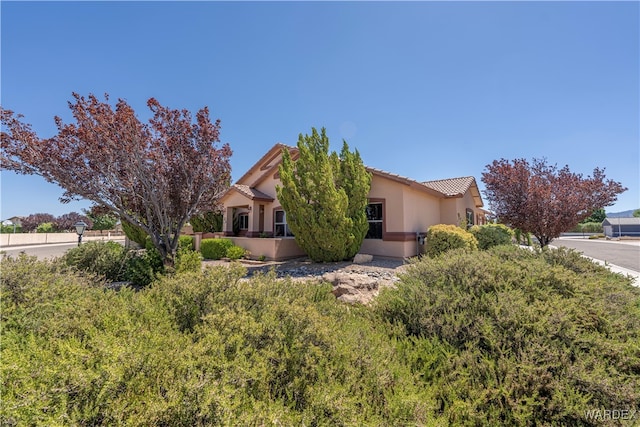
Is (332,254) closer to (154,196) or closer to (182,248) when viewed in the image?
(182,248)

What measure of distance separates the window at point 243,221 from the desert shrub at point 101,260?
9.90m

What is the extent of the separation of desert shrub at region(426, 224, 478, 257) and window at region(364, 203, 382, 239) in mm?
2695

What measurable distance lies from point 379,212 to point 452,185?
7493mm

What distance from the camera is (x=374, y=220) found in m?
14.8

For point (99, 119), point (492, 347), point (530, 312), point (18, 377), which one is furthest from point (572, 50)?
point (99, 119)

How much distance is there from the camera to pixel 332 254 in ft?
41.2

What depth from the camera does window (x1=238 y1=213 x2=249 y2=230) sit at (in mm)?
19516

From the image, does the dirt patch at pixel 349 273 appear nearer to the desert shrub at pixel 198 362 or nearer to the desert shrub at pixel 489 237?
the desert shrub at pixel 198 362

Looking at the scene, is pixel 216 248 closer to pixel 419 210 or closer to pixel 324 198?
pixel 324 198

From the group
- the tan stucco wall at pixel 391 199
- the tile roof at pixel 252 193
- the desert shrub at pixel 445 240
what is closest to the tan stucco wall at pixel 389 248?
the tan stucco wall at pixel 391 199

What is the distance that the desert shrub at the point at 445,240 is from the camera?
473 inches

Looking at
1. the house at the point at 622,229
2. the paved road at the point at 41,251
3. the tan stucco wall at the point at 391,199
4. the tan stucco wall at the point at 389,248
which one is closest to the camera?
the tan stucco wall at the point at 389,248

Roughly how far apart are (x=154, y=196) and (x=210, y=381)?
25.7 feet

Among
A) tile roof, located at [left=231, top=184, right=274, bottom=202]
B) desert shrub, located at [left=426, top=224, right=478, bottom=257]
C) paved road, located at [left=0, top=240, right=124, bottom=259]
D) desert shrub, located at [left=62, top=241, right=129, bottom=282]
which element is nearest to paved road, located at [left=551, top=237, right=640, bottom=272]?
desert shrub, located at [left=426, top=224, right=478, bottom=257]
